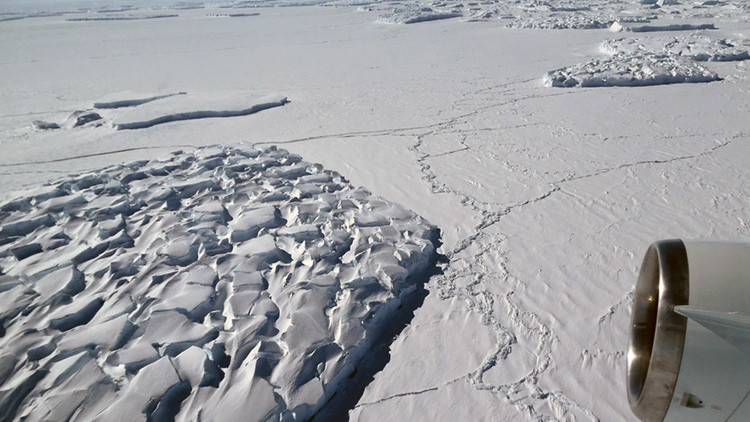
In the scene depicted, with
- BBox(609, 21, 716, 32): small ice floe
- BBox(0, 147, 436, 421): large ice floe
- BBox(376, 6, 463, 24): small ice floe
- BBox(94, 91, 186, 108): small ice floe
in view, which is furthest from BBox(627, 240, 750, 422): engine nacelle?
BBox(376, 6, 463, 24): small ice floe

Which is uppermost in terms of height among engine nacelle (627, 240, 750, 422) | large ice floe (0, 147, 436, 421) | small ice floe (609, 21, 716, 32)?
engine nacelle (627, 240, 750, 422)

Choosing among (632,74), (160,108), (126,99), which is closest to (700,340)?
(160,108)

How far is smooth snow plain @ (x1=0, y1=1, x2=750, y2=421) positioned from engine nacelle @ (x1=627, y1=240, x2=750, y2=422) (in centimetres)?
95

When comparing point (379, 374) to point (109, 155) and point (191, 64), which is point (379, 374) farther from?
point (191, 64)

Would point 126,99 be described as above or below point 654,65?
above

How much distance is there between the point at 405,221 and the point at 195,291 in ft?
4.66

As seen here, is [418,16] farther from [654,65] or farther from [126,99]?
[126,99]

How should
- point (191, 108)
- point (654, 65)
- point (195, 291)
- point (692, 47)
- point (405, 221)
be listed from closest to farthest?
point (195, 291)
point (405, 221)
point (191, 108)
point (654, 65)
point (692, 47)

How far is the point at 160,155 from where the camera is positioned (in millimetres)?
4633

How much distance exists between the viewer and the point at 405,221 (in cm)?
321

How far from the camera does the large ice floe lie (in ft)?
6.09

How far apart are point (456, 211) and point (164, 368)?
217cm

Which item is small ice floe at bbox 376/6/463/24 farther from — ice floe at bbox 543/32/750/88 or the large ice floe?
the large ice floe

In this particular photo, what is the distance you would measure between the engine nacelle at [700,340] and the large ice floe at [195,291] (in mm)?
1274
